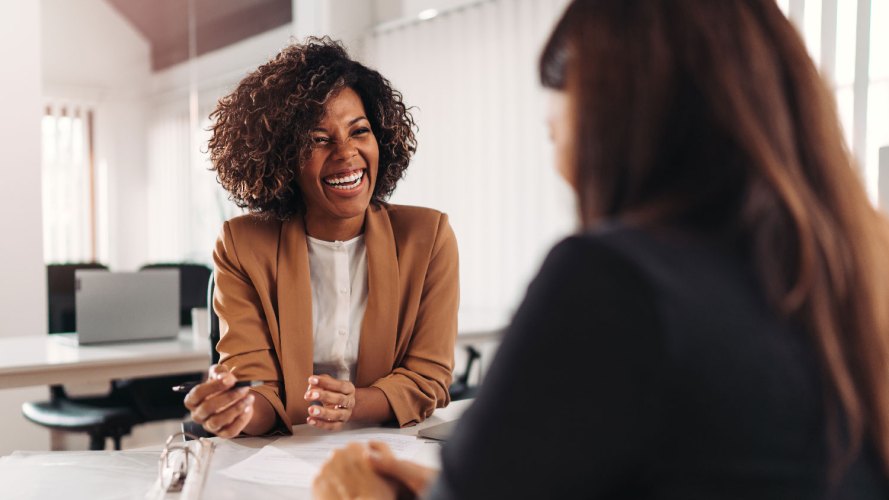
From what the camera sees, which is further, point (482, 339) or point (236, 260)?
point (482, 339)

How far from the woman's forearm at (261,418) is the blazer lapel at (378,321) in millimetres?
243

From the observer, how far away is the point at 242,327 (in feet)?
5.05

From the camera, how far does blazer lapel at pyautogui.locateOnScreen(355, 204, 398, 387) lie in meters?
1.63

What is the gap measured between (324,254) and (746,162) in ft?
3.99

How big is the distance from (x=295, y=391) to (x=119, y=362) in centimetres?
120

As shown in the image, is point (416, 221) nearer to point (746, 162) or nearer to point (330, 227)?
point (330, 227)

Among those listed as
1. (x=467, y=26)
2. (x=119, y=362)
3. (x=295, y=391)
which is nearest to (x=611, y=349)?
(x=295, y=391)

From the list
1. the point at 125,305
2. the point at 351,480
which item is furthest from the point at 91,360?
the point at 351,480

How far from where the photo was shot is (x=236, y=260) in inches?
62.7

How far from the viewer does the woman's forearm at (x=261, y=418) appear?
141 cm

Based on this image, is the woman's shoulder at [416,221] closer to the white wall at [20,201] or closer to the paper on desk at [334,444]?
the paper on desk at [334,444]

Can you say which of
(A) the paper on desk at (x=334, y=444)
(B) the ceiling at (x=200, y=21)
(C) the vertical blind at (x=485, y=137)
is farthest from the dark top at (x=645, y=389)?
(B) the ceiling at (x=200, y=21)

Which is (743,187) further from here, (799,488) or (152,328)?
(152,328)

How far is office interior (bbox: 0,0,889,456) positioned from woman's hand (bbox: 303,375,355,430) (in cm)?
65
